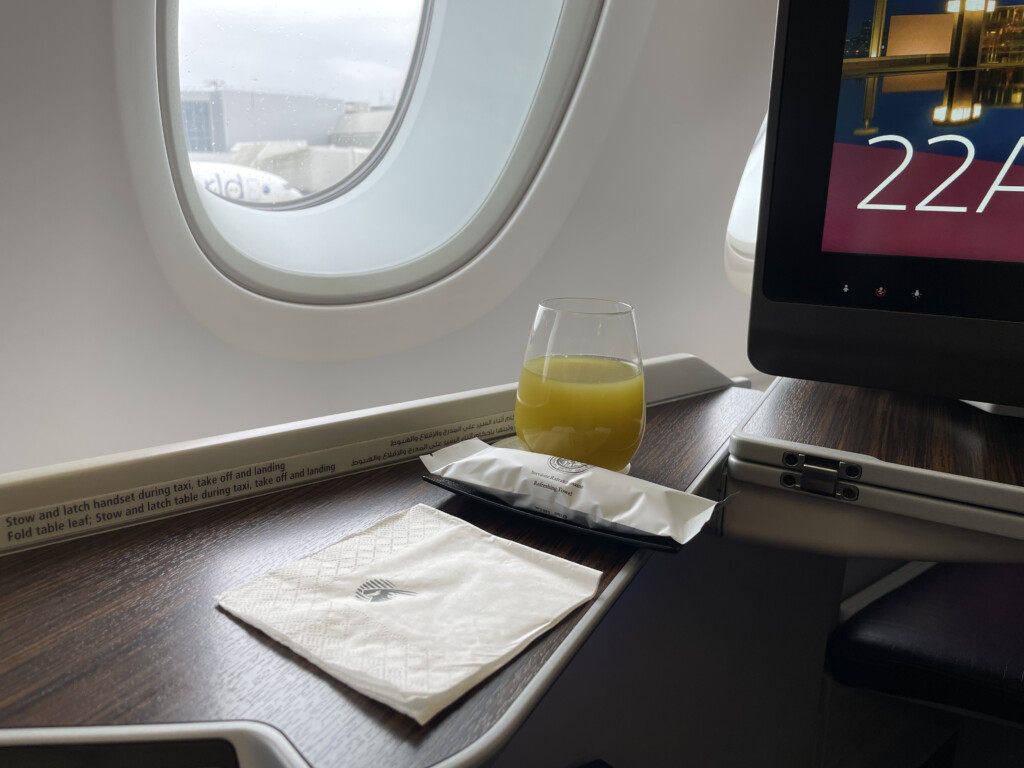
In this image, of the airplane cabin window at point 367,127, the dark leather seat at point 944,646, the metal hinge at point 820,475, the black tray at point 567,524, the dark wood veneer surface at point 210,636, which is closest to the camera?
the dark wood veneer surface at point 210,636

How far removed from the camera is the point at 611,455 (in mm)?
581

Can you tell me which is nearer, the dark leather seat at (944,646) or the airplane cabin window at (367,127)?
the dark leather seat at (944,646)

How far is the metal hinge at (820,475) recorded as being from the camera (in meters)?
0.58

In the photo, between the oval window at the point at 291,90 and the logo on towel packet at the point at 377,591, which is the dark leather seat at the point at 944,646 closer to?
the logo on towel packet at the point at 377,591

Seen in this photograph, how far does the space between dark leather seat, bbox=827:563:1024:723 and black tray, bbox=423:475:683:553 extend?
48 centimetres

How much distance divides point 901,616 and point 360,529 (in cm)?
67

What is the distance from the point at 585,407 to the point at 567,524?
3.8 inches

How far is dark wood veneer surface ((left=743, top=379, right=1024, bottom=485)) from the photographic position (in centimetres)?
60

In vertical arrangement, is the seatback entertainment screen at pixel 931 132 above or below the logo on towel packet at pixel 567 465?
above

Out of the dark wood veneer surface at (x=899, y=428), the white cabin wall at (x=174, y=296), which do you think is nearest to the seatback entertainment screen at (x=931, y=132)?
the dark wood veneer surface at (x=899, y=428)

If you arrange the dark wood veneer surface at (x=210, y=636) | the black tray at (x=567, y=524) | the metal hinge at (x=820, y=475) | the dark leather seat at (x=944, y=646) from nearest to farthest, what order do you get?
the dark wood veneer surface at (x=210, y=636)
the black tray at (x=567, y=524)
the metal hinge at (x=820, y=475)
the dark leather seat at (x=944, y=646)

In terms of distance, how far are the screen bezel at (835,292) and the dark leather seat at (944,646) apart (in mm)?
289

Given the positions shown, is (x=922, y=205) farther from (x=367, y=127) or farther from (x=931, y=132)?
(x=367, y=127)

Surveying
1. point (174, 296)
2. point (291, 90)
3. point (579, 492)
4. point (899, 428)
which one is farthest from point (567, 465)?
point (291, 90)
